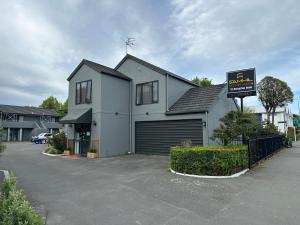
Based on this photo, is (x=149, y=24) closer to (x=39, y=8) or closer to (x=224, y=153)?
(x=39, y=8)

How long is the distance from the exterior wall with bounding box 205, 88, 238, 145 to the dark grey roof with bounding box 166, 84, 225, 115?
0.41m

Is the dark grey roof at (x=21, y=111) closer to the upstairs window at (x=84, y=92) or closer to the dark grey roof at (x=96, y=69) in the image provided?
the dark grey roof at (x=96, y=69)

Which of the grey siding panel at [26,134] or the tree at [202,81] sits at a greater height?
the tree at [202,81]

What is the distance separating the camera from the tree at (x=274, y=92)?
3369 centimetres

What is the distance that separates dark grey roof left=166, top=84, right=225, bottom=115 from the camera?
1582 centimetres

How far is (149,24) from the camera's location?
14156 mm

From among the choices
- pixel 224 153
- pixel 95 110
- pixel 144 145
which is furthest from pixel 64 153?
pixel 224 153

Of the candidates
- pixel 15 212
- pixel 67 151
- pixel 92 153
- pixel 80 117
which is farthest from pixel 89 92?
pixel 15 212

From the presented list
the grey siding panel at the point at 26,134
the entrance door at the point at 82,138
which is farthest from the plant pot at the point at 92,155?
the grey siding panel at the point at 26,134

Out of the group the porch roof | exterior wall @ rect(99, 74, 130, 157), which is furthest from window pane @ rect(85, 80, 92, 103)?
exterior wall @ rect(99, 74, 130, 157)

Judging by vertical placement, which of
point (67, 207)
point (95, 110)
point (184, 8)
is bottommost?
point (67, 207)

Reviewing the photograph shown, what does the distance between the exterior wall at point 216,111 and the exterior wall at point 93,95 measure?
7.41 m

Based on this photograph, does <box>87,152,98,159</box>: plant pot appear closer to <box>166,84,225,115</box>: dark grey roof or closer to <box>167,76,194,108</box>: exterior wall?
<box>166,84,225,115</box>: dark grey roof

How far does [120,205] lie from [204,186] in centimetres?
333
